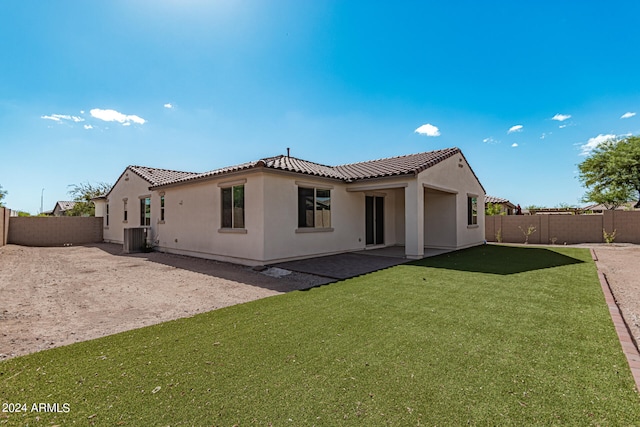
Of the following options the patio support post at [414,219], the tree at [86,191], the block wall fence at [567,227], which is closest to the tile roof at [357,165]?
the patio support post at [414,219]

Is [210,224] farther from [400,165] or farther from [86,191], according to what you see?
[86,191]

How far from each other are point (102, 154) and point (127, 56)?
13.1 m

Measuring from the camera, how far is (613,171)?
26516mm

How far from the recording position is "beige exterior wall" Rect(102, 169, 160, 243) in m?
15.7

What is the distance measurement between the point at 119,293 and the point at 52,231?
17861 mm

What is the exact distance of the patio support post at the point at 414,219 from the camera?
10.8 m

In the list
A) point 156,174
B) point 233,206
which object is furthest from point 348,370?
point 156,174

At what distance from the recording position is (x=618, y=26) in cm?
1200

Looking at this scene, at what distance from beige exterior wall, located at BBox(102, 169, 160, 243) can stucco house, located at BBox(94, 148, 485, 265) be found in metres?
0.13

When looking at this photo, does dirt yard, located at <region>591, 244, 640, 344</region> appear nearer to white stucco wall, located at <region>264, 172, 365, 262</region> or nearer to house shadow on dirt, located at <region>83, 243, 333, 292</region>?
house shadow on dirt, located at <region>83, 243, 333, 292</region>

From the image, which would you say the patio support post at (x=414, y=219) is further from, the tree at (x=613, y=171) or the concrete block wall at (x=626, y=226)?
the tree at (x=613, y=171)

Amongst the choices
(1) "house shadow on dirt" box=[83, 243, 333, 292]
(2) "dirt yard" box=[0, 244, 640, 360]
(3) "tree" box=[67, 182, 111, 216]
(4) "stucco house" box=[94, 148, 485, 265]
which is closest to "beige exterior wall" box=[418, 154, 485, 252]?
(4) "stucco house" box=[94, 148, 485, 265]

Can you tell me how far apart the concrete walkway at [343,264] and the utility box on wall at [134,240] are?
9.37 m

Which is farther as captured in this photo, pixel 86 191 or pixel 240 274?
pixel 86 191
